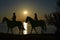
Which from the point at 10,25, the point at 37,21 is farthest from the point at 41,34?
the point at 10,25

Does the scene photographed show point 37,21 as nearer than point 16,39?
No

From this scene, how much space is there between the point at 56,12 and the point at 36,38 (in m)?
7.18

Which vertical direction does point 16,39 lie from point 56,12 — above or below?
below

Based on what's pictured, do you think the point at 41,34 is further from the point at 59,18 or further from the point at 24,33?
the point at 59,18

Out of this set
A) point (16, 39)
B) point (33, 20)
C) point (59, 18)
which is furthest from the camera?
point (59, 18)

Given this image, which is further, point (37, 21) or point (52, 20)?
point (52, 20)

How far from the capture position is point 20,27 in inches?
870

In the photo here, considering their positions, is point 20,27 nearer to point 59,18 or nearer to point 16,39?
point 16,39

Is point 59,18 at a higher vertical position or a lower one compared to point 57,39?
higher

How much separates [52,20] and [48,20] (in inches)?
15.5

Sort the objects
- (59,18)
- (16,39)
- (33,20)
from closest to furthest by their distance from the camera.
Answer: (16,39) → (33,20) → (59,18)

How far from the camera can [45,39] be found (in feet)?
63.6

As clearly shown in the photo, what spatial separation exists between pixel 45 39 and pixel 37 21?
3049 millimetres

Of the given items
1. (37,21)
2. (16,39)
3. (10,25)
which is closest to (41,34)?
(37,21)
